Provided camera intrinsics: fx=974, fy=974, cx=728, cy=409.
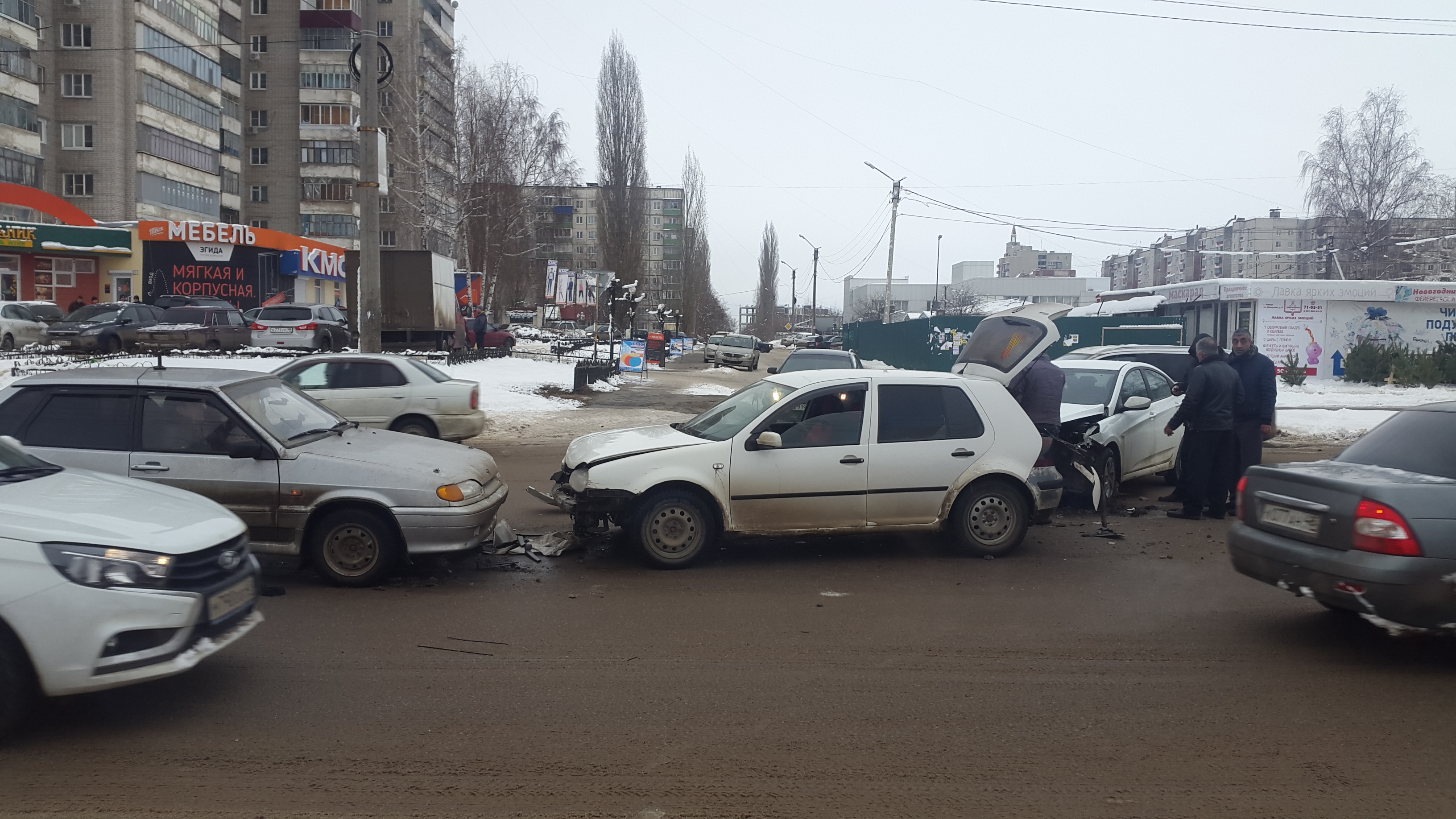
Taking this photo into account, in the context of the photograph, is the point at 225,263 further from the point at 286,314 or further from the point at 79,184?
the point at 286,314

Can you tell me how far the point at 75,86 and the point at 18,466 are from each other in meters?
57.5

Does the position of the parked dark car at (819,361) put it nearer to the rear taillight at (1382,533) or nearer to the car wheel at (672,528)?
the car wheel at (672,528)

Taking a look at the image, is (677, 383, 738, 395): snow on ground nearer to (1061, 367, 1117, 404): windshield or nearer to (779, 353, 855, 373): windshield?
(779, 353, 855, 373): windshield

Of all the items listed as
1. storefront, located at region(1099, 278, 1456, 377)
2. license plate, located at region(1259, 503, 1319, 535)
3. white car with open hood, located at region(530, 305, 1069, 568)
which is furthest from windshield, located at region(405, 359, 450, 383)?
storefront, located at region(1099, 278, 1456, 377)

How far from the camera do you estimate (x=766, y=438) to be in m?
7.39

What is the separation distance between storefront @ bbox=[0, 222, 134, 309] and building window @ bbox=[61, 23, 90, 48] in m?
14.2

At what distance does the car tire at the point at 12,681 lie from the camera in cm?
394

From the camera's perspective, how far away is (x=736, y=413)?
8.14m

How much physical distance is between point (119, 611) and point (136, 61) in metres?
56.6

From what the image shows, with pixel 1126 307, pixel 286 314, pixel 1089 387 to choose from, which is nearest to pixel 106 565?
pixel 1089 387

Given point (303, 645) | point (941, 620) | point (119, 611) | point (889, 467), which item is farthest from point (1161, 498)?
point (119, 611)

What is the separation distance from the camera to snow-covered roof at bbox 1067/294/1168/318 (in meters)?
33.1

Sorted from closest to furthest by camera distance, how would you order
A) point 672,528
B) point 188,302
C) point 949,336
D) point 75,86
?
1. point 672,528
2. point 949,336
3. point 188,302
4. point 75,86

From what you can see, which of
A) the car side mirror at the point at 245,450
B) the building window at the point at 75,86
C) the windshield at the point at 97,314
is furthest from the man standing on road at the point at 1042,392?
the building window at the point at 75,86
